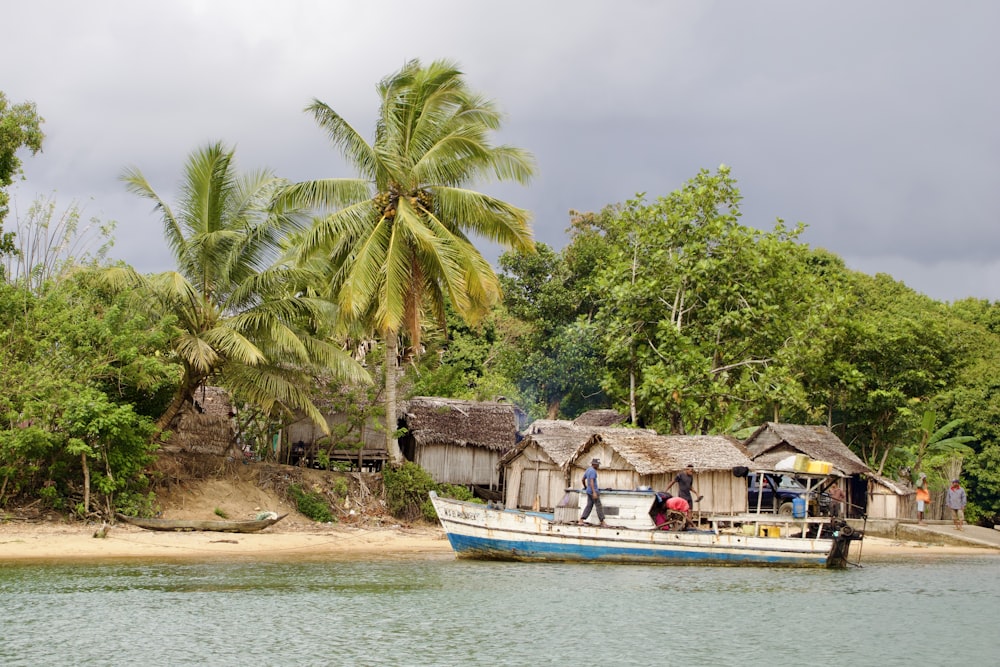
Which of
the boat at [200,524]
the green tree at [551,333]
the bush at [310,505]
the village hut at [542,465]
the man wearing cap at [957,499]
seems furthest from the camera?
the green tree at [551,333]

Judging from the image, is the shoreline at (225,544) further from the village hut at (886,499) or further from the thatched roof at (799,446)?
the village hut at (886,499)

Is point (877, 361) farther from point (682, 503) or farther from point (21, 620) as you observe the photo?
point (21, 620)

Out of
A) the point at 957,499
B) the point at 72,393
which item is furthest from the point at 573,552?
the point at 957,499

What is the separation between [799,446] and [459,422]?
9849mm

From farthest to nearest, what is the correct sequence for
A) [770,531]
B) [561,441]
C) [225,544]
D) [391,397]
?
[561,441] → [391,397] → [770,531] → [225,544]

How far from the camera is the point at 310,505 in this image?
995 inches

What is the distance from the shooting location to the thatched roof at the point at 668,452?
24109 mm

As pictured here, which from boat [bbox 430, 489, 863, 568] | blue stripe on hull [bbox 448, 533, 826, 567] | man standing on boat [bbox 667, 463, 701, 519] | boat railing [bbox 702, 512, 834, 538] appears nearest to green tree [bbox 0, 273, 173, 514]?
boat [bbox 430, 489, 863, 568]

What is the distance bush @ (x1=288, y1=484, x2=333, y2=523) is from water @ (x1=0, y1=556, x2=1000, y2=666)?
502 cm

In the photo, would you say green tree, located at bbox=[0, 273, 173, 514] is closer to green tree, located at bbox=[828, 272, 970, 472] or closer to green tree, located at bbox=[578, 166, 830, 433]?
green tree, located at bbox=[578, 166, 830, 433]

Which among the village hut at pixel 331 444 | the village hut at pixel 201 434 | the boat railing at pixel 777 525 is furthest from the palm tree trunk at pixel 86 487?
the boat railing at pixel 777 525

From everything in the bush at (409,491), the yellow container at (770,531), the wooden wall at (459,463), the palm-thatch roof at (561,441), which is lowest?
the yellow container at (770,531)

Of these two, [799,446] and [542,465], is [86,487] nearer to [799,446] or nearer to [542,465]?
[542,465]

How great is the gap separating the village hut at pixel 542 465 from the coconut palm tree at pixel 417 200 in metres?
3.61
